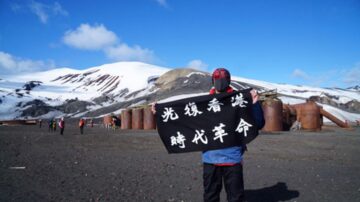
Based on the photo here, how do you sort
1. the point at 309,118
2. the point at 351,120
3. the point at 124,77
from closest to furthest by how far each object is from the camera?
the point at 309,118 → the point at 351,120 → the point at 124,77

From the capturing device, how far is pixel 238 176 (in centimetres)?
390

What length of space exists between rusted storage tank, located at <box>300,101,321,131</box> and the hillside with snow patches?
1858 centimetres

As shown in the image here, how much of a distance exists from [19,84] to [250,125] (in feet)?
376

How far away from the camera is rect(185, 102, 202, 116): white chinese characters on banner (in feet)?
14.9

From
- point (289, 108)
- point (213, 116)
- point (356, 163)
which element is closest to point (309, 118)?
point (289, 108)

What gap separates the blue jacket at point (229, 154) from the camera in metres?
3.96

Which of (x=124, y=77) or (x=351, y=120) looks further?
(x=124, y=77)

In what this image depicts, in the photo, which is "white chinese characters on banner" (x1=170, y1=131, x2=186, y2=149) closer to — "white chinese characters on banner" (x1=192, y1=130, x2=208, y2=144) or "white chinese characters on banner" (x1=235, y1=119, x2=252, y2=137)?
"white chinese characters on banner" (x1=192, y1=130, x2=208, y2=144)

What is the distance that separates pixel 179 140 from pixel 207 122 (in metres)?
0.46

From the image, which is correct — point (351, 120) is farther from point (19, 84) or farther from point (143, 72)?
point (19, 84)

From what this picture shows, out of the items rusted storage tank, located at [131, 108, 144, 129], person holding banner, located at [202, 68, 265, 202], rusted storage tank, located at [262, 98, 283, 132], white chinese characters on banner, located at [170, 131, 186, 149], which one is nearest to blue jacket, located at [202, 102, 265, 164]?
person holding banner, located at [202, 68, 265, 202]

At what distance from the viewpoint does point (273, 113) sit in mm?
27031

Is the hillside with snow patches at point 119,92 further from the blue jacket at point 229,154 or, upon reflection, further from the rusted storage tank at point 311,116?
the blue jacket at point 229,154

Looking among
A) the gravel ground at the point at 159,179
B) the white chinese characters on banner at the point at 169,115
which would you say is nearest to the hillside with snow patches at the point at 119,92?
the gravel ground at the point at 159,179
